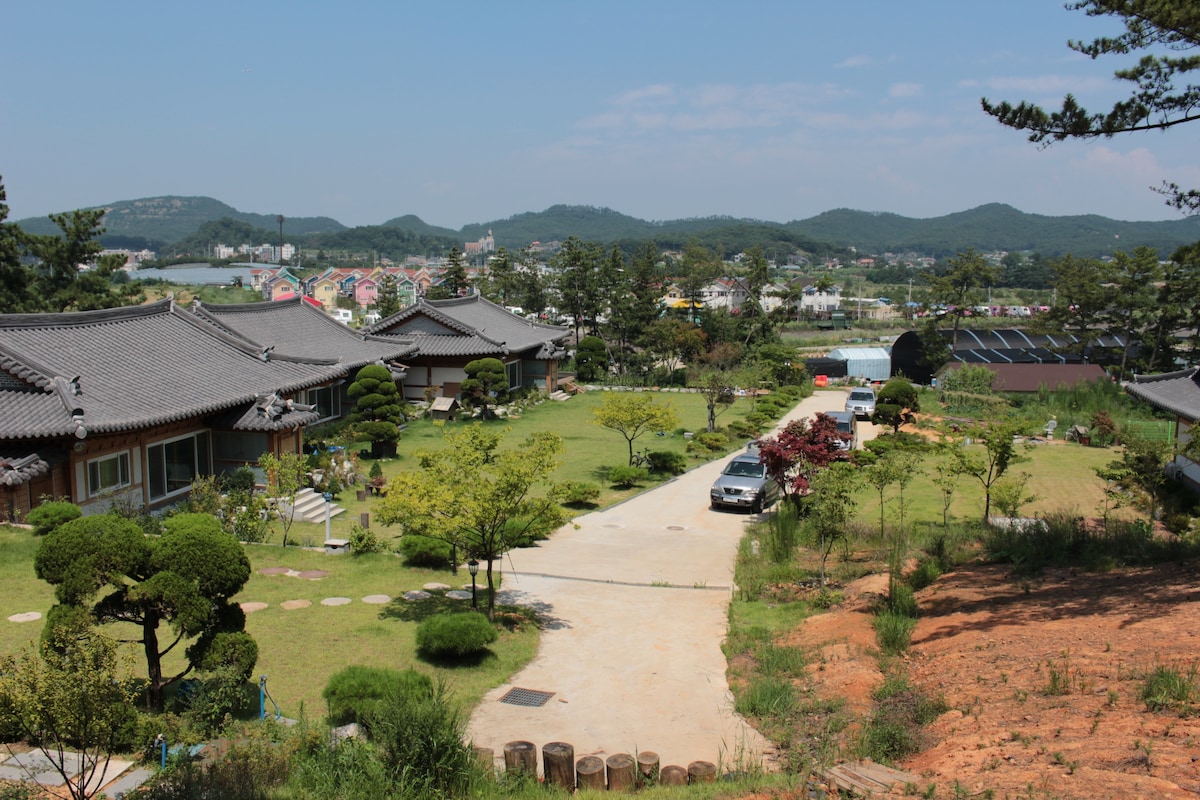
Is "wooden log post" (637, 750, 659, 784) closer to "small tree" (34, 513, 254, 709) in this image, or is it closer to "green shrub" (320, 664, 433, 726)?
"green shrub" (320, 664, 433, 726)

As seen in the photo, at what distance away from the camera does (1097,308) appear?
4253 centimetres

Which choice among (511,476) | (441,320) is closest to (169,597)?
(511,476)

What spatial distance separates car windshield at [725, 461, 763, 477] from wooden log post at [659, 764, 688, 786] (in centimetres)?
1444

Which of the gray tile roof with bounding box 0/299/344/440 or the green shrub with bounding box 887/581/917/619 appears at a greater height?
the gray tile roof with bounding box 0/299/344/440

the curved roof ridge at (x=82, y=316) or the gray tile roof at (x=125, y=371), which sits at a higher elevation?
the curved roof ridge at (x=82, y=316)

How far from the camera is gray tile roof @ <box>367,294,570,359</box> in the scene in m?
36.8

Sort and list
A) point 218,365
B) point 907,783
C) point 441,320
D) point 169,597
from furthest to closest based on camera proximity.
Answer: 1. point 441,320
2. point 218,365
3. point 169,597
4. point 907,783

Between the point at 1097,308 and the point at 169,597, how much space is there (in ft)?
146

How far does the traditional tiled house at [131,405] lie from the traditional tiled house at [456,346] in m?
11.1

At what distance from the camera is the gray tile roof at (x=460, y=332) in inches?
1451

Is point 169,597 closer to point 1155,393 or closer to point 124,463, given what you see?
point 124,463

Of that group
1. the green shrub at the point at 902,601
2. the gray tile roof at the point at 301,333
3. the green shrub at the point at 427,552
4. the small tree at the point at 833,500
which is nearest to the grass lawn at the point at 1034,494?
the small tree at the point at 833,500

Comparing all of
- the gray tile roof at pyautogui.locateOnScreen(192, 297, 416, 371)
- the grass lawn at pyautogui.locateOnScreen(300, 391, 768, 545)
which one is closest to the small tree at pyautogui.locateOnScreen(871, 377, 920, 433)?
the grass lawn at pyautogui.locateOnScreen(300, 391, 768, 545)

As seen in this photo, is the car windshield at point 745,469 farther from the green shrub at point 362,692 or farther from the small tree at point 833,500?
the green shrub at point 362,692
